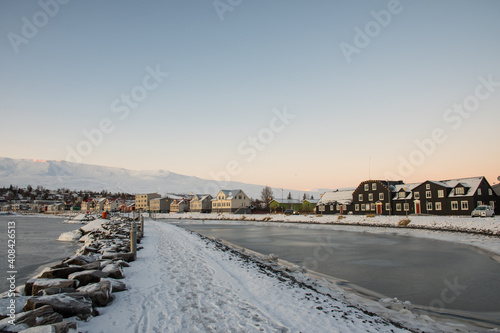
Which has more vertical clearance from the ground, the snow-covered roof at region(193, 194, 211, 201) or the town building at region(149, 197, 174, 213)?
the snow-covered roof at region(193, 194, 211, 201)

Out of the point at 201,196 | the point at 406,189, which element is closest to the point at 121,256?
the point at 406,189

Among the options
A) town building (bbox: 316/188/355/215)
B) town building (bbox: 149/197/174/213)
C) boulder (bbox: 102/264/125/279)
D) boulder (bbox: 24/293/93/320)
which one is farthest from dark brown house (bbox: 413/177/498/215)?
town building (bbox: 149/197/174/213)

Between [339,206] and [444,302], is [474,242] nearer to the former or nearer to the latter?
[444,302]

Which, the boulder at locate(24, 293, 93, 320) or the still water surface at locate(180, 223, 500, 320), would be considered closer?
the boulder at locate(24, 293, 93, 320)

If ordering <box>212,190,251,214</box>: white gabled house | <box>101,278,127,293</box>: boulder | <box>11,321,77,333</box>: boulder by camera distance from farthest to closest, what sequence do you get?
<box>212,190,251,214</box>: white gabled house < <box>101,278,127,293</box>: boulder < <box>11,321,77,333</box>: boulder

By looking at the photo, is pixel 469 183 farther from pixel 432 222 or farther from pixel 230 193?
pixel 230 193

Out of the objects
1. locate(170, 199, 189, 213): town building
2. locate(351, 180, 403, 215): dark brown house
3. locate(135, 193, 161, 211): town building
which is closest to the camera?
locate(351, 180, 403, 215): dark brown house

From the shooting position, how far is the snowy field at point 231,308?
17.9 ft

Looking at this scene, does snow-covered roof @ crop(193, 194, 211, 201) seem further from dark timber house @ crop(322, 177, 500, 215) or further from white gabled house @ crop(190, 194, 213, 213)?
dark timber house @ crop(322, 177, 500, 215)

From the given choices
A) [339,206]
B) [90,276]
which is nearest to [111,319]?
[90,276]

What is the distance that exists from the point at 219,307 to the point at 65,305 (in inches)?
114

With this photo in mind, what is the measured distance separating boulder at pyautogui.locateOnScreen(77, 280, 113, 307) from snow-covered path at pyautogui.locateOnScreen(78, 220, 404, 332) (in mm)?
189

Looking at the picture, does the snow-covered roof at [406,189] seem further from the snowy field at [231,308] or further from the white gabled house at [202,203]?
the white gabled house at [202,203]

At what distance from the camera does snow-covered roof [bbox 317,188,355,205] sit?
72.8 m
